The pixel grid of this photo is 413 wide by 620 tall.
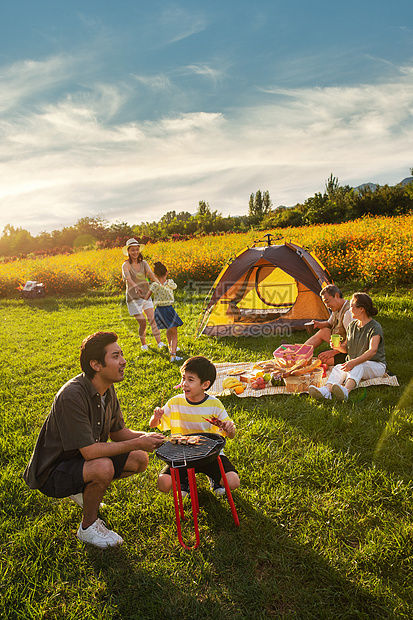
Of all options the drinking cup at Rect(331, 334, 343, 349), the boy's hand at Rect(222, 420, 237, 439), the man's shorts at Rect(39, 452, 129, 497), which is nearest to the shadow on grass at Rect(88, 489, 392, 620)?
the man's shorts at Rect(39, 452, 129, 497)

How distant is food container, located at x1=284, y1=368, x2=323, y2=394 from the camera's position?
4.63m

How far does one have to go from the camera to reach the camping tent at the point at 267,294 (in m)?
6.82

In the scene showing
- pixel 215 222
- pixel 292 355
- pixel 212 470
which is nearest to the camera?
pixel 212 470

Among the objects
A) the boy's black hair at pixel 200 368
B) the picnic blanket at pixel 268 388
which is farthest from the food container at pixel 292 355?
the boy's black hair at pixel 200 368

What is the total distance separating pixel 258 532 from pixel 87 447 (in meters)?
1.32

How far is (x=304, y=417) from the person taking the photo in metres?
3.98

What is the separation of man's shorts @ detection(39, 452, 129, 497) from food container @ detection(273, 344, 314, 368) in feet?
10.5

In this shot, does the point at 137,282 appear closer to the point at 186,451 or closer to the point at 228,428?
the point at 228,428

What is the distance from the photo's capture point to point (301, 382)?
15.3 feet

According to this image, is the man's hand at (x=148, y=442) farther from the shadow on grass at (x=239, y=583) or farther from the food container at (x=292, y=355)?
the food container at (x=292, y=355)

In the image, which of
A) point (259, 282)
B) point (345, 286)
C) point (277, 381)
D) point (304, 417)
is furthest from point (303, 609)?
point (345, 286)

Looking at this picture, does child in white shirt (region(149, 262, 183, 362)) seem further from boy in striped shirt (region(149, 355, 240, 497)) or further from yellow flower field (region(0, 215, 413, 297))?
boy in striped shirt (region(149, 355, 240, 497))

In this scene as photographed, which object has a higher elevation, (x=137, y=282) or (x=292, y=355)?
(x=137, y=282)

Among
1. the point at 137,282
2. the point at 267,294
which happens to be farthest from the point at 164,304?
the point at 267,294
